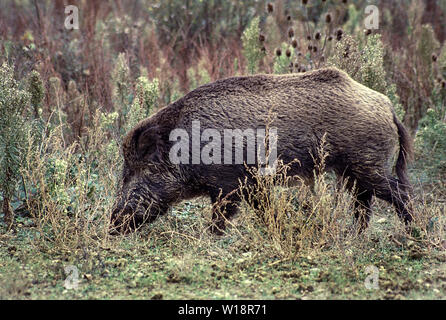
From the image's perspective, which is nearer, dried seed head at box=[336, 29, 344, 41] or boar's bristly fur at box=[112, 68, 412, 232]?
boar's bristly fur at box=[112, 68, 412, 232]

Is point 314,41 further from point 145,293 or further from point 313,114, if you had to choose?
point 145,293

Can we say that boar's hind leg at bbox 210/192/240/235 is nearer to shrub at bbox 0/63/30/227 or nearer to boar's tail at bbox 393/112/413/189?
boar's tail at bbox 393/112/413/189

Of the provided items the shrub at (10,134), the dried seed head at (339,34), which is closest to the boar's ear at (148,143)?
the shrub at (10,134)

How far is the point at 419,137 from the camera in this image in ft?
20.6

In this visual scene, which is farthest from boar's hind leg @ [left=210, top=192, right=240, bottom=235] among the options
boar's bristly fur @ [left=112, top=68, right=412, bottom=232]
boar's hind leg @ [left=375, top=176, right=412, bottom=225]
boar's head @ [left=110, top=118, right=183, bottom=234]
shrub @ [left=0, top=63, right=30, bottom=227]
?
shrub @ [left=0, top=63, right=30, bottom=227]

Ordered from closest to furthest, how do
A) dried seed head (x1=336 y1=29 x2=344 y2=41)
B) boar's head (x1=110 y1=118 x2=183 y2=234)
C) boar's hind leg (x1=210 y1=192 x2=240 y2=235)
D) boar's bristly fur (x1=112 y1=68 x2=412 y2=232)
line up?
boar's bristly fur (x1=112 y1=68 x2=412 y2=232)
boar's hind leg (x1=210 y1=192 x2=240 y2=235)
boar's head (x1=110 y1=118 x2=183 y2=234)
dried seed head (x1=336 y1=29 x2=344 y2=41)

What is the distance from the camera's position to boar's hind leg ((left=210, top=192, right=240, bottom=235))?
4.75 m

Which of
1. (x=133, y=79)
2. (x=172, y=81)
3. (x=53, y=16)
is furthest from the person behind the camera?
(x=53, y=16)

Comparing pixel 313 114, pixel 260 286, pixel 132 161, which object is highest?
pixel 313 114

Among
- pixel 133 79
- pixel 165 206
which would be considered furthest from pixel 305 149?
pixel 133 79

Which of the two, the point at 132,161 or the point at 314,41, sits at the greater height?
the point at 314,41

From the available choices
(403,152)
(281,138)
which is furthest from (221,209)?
(403,152)

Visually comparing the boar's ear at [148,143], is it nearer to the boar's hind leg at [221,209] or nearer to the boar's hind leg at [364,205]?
the boar's hind leg at [221,209]

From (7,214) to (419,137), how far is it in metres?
4.36
